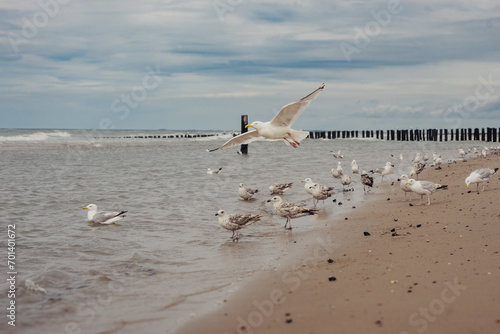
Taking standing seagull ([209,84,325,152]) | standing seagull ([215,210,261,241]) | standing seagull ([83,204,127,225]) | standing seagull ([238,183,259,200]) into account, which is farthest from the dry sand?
standing seagull ([238,183,259,200])

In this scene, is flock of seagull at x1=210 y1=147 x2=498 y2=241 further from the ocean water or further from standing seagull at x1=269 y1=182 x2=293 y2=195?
the ocean water

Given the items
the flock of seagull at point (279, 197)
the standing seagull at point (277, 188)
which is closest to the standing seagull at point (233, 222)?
the flock of seagull at point (279, 197)

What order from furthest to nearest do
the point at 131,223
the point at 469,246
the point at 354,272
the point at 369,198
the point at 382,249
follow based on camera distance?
1. the point at 369,198
2. the point at 131,223
3. the point at 382,249
4. the point at 469,246
5. the point at 354,272

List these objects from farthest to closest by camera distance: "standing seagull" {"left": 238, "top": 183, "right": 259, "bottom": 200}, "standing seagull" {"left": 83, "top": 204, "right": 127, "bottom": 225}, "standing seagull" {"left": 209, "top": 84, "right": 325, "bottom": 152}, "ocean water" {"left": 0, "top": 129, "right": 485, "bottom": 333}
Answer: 1. "standing seagull" {"left": 238, "top": 183, "right": 259, "bottom": 200}
2. "standing seagull" {"left": 83, "top": 204, "right": 127, "bottom": 225}
3. "standing seagull" {"left": 209, "top": 84, "right": 325, "bottom": 152}
4. "ocean water" {"left": 0, "top": 129, "right": 485, "bottom": 333}

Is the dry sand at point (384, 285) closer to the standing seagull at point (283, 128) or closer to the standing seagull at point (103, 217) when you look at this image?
the standing seagull at point (283, 128)

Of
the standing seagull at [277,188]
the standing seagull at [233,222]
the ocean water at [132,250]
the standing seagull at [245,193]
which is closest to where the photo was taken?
the ocean water at [132,250]

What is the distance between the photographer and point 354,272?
571cm

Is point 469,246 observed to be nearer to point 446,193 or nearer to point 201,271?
point 201,271

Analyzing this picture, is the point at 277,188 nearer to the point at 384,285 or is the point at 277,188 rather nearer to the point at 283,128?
the point at 283,128

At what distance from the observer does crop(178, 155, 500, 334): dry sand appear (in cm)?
413

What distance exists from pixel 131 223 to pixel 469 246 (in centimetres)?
678

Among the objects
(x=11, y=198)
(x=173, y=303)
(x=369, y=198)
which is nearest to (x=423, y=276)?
(x=173, y=303)

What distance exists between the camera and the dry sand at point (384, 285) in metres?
4.13

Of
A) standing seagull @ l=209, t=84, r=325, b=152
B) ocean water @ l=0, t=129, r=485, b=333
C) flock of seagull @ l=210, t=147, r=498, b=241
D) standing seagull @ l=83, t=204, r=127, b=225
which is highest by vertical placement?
standing seagull @ l=209, t=84, r=325, b=152
